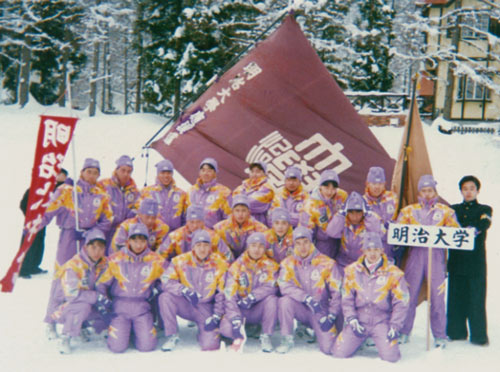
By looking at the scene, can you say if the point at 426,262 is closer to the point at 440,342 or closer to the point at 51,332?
the point at 440,342

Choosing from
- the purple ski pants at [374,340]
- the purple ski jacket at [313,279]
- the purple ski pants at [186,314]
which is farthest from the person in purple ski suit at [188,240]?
the purple ski pants at [374,340]

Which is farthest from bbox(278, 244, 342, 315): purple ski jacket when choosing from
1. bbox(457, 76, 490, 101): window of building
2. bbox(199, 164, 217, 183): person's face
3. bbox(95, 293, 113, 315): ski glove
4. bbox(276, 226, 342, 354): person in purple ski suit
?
bbox(457, 76, 490, 101): window of building

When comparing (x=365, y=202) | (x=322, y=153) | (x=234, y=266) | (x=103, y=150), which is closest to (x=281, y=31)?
(x=322, y=153)

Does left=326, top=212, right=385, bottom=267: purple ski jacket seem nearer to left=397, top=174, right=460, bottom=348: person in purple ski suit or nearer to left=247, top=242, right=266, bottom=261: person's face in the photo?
left=397, top=174, right=460, bottom=348: person in purple ski suit

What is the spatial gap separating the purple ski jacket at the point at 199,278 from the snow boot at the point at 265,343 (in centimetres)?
38

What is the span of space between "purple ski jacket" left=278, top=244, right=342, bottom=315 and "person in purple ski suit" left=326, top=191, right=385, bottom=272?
11.3 inches

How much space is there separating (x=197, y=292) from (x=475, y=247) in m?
2.44

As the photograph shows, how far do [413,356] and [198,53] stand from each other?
13.8 meters

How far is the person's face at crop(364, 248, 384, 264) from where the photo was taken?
14.6 ft

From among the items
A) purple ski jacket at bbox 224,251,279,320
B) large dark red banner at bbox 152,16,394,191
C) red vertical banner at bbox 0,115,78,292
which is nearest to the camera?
red vertical banner at bbox 0,115,78,292

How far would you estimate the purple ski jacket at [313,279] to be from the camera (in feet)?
15.0

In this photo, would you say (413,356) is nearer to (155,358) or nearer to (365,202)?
(365,202)

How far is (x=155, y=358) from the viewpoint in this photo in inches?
170

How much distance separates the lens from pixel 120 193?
214 inches
